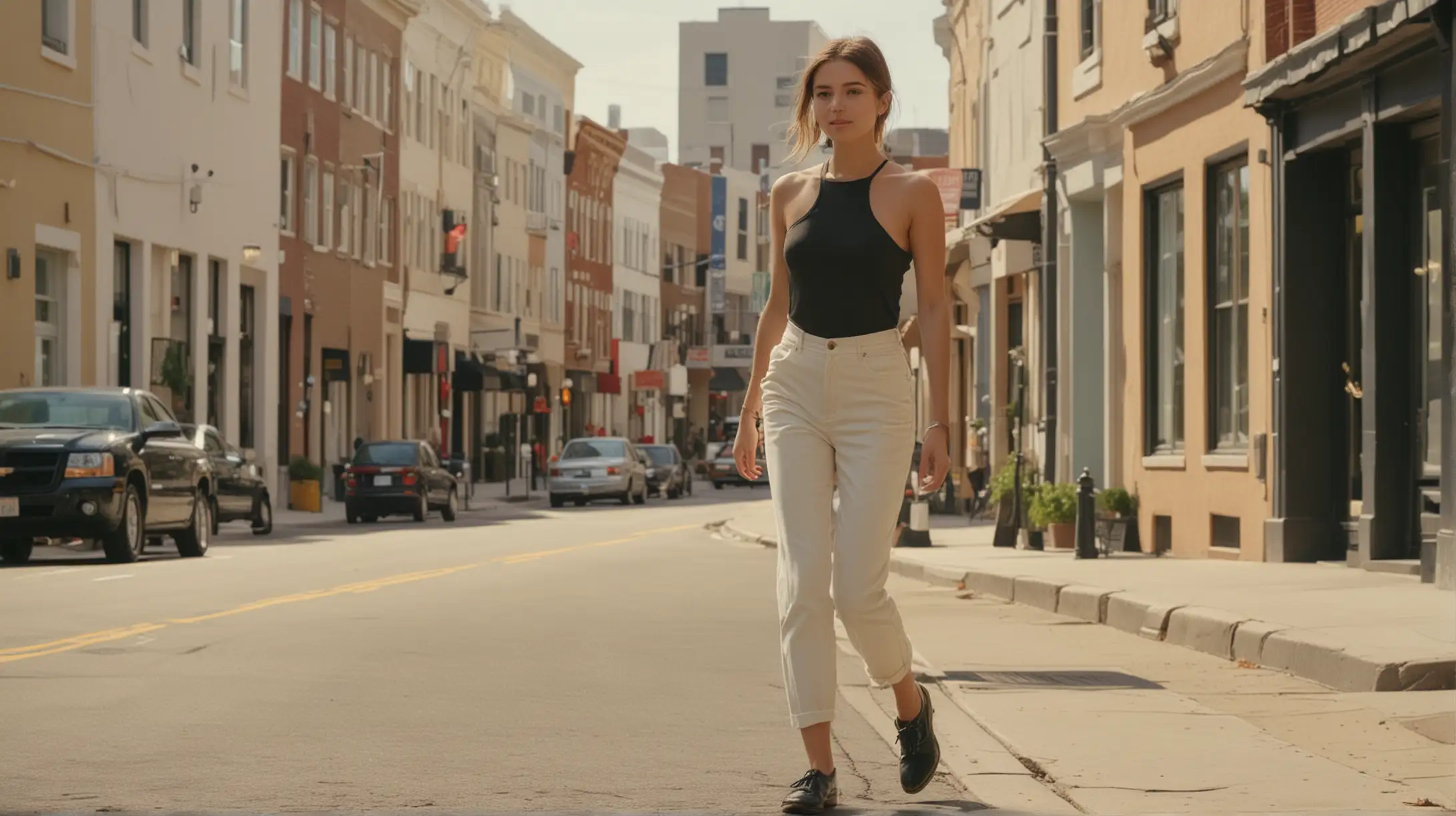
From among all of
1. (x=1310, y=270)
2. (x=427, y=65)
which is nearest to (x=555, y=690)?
(x=1310, y=270)

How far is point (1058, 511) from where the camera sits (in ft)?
86.8

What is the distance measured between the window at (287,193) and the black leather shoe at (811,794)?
148ft

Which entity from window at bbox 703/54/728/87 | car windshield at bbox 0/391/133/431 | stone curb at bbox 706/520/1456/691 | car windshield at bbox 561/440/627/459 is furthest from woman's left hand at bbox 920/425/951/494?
window at bbox 703/54/728/87

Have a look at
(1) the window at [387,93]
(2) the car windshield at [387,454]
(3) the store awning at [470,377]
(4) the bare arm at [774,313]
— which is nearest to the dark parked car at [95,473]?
(4) the bare arm at [774,313]

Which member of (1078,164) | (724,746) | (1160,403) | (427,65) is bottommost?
(724,746)

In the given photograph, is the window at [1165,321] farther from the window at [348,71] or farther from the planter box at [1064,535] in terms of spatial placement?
the window at [348,71]

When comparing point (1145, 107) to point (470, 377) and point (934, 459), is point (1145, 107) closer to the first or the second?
point (934, 459)

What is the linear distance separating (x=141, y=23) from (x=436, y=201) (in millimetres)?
27986

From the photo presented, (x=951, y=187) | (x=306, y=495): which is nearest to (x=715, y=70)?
(x=306, y=495)

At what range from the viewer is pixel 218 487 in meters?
32.8

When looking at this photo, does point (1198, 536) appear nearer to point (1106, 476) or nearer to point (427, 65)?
point (1106, 476)

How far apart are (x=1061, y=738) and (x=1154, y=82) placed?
16.2 m

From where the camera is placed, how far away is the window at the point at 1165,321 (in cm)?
2447

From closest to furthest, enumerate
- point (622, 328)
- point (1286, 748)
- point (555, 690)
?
point (1286, 748) < point (555, 690) < point (622, 328)
